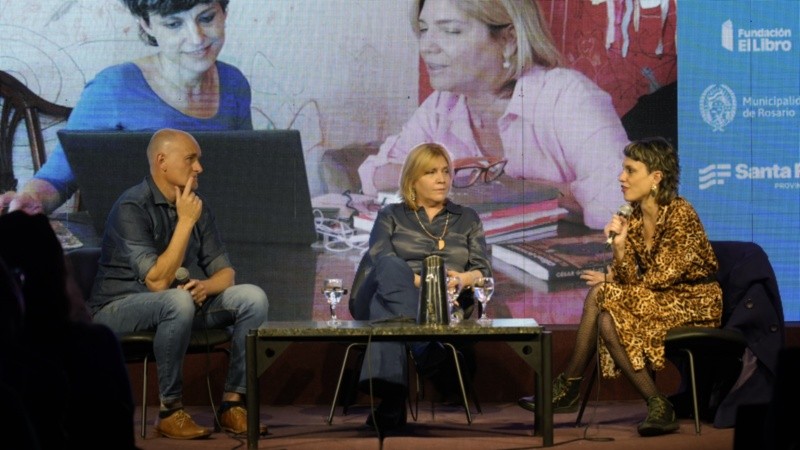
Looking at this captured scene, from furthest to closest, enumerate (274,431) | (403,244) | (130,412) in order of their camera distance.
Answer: (403,244)
(274,431)
(130,412)

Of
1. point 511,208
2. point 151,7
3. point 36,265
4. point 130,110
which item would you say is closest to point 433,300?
point 511,208

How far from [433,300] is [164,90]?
7.73 feet

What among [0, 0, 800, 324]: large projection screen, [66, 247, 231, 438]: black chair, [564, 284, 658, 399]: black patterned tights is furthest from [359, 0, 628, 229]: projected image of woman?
[66, 247, 231, 438]: black chair

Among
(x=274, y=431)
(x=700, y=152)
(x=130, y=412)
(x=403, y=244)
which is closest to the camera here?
(x=130, y=412)

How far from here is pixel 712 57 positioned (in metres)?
6.14

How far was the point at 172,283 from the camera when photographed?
5039 millimetres

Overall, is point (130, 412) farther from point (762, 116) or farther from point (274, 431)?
point (762, 116)

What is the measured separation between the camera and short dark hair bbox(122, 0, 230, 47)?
6.18 m

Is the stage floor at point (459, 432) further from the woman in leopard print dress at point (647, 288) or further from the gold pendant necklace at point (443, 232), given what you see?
the gold pendant necklace at point (443, 232)

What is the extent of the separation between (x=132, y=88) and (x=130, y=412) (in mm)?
4013

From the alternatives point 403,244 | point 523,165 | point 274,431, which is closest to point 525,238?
point 523,165

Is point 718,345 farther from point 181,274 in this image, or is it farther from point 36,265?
point 36,265

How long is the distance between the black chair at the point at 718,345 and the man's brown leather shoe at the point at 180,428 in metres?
1.52

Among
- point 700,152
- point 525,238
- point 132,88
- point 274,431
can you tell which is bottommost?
point 274,431
